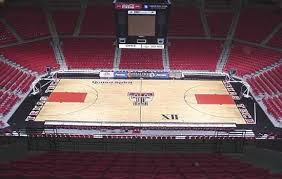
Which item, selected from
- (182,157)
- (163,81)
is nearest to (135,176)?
(182,157)

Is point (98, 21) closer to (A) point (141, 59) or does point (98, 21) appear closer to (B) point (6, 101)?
(A) point (141, 59)

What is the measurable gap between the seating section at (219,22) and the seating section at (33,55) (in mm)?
13347

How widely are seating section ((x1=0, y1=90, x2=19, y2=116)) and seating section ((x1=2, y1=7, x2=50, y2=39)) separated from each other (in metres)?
8.24

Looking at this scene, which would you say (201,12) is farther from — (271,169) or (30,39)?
(271,169)

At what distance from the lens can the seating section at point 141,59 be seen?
91.5 ft

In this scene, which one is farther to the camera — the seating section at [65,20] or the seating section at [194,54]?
the seating section at [65,20]

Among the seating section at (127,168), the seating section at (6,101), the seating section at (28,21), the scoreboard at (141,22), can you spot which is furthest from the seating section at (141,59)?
the seating section at (127,168)

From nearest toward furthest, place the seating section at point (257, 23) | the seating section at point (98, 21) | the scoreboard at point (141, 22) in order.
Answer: the scoreboard at point (141, 22)
the seating section at point (257, 23)
the seating section at point (98, 21)

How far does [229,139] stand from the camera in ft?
60.8

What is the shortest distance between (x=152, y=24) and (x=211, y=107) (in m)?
6.16

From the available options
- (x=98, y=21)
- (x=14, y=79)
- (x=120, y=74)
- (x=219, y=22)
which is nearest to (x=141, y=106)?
(x=120, y=74)

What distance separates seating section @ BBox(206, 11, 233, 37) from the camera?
30612 mm

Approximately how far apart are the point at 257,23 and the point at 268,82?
315 inches

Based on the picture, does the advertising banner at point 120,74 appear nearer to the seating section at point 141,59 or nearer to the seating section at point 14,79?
the seating section at point 141,59
